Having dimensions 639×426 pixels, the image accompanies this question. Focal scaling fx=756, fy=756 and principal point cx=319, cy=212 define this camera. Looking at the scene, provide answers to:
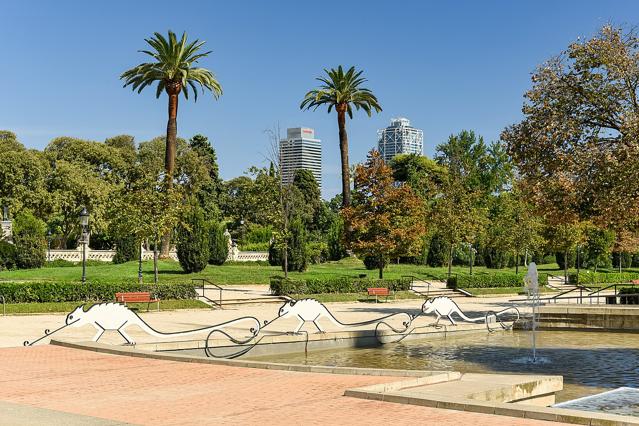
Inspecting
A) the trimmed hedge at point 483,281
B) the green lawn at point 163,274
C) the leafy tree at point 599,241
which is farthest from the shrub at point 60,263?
the leafy tree at point 599,241

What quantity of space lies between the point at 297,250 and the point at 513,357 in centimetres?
3118

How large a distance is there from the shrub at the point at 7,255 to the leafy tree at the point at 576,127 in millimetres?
33075

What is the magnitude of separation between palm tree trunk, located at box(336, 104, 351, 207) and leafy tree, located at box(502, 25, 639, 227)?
30219mm

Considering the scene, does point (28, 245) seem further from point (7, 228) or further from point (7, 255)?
point (7, 228)

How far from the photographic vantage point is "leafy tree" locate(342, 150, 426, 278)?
129 ft

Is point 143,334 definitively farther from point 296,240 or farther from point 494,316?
point 296,240

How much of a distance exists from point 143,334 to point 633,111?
17.6 meters

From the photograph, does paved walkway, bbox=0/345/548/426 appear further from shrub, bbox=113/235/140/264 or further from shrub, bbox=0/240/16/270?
shrub, bbox=113/235/140/264

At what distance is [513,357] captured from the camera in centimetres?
1656

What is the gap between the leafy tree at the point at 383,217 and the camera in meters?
39.2

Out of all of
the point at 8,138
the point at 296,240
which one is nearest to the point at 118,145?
the point at 8,138

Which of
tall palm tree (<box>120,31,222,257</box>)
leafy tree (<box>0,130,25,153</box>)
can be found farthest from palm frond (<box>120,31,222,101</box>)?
leafy tree (<box>0,130,25,153</box>)

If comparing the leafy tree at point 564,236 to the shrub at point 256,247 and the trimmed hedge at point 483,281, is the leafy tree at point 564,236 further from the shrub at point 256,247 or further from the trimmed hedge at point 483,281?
the shrub at point 256,247

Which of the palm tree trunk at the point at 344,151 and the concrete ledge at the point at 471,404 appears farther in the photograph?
the palm tree trunk at the point at 344,151
